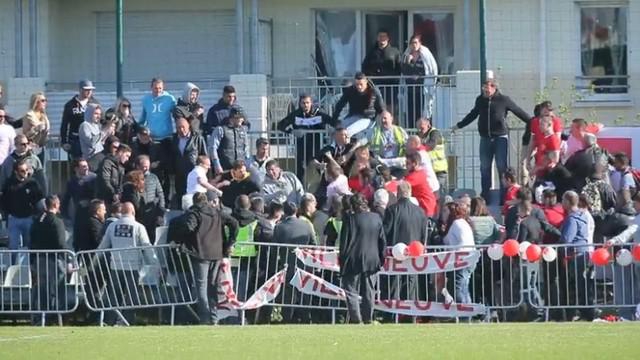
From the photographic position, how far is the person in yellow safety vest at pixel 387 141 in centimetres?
2578

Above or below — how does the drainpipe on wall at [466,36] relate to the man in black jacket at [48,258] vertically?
above

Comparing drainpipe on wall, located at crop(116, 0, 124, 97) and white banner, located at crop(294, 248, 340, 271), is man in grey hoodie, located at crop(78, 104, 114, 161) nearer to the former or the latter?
drainpipe on wall, located at crop(116, 0, 124, 97)

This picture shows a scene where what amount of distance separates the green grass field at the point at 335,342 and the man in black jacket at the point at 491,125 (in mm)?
5214

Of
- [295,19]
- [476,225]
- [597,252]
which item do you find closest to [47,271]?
[476,225]

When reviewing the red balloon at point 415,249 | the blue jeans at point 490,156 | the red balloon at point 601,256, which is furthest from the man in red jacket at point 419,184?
the red balloon at point 601,256

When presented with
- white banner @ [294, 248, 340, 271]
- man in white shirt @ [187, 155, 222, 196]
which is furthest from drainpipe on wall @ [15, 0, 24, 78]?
white banner @ [294, 248, 340, 271]

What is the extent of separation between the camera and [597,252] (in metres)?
22.5

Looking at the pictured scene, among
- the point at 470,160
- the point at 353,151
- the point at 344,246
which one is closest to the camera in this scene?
the point at 344,246

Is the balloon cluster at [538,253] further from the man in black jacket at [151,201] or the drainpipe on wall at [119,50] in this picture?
the drainpipe on wall at [119,50]

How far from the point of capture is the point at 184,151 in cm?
2547

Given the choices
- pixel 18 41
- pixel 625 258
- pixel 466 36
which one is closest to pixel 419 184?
pixel 625 258

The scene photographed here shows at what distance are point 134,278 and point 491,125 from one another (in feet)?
20.2

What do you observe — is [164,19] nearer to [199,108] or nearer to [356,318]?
[199,108]

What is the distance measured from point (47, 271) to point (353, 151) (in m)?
4.91
